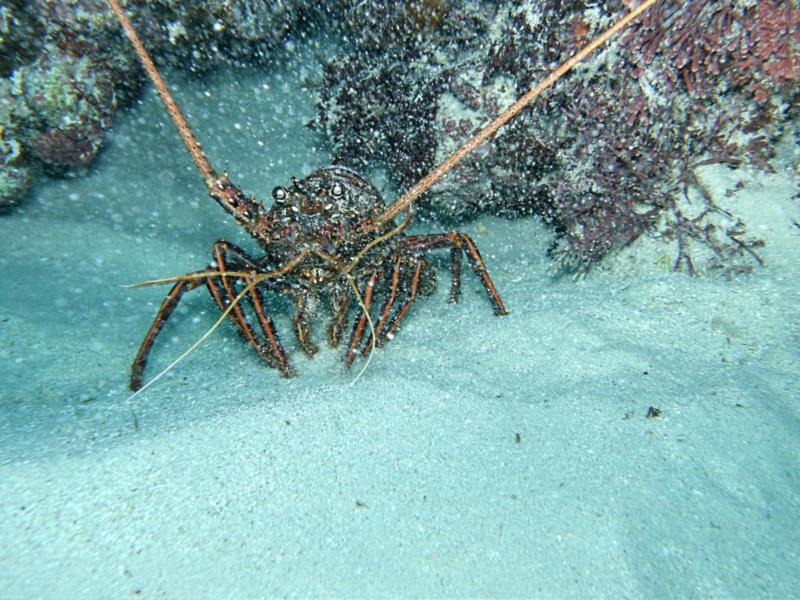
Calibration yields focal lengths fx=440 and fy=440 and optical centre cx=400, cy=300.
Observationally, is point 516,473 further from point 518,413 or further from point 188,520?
point 188,520

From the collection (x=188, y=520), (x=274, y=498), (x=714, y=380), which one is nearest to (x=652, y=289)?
(x=714, y=380)

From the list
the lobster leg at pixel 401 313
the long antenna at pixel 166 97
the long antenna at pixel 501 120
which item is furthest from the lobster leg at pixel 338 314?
the long antenna at pixel 166 97

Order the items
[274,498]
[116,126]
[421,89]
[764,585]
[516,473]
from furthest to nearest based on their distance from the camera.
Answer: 1. [116,126]
2. [421,89]
3. [516,473]
4. [274,498]
5. [764,585]

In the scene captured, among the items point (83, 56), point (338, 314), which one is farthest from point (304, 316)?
point (83, 56)

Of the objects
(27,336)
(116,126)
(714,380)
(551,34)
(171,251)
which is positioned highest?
(116,126)

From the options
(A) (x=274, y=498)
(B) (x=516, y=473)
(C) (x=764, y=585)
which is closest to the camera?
(C) (x=764, y=585)

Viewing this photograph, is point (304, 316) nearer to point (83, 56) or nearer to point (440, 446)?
point (440, 446)
